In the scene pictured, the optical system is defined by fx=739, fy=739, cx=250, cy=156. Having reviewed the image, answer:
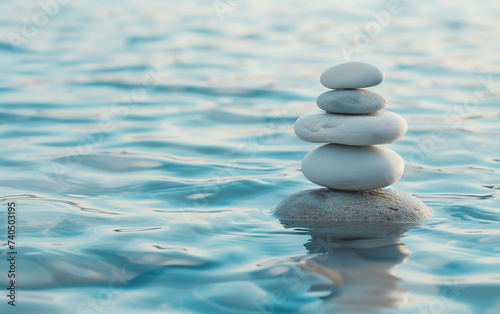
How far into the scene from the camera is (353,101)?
183 inches

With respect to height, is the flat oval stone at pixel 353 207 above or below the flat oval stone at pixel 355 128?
below

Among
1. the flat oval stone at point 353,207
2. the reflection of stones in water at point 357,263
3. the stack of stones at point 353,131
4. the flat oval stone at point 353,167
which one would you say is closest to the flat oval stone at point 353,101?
the stack of stones at point 353,131

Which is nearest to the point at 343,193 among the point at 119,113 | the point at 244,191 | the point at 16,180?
→ the point at 244,191

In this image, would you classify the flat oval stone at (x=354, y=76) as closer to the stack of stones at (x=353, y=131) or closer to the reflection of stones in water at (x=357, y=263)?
the stack of stones at (x=353, y=131)

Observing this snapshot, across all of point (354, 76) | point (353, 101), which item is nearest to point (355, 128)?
point (353, 101)

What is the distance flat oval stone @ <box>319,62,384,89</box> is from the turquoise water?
95cm

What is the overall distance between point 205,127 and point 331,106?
291cm

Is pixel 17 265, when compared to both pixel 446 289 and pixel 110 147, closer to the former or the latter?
pixel 446 289

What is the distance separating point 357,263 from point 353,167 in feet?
2.57

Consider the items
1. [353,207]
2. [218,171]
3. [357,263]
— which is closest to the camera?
[357,263]

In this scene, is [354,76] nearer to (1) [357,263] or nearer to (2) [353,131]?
(2) [353,131]

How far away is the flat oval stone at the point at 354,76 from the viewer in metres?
4.64

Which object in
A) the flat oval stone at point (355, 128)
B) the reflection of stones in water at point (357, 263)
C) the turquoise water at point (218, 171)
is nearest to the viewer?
the reflection of stones in water at point (357, 263)

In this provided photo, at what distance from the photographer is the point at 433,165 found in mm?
6270
